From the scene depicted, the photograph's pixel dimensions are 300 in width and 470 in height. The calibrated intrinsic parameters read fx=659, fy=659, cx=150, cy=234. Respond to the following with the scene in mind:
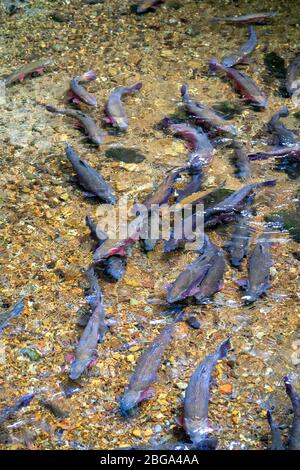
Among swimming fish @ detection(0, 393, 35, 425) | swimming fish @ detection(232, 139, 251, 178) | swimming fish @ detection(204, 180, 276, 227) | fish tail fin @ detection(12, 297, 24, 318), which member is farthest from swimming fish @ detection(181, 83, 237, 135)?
swimming fish @ detection(0, 393, 35, 425)

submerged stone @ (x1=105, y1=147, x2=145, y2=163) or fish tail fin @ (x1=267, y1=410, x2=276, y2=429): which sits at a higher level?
submerged stone @ (x1=105, y1=147, x2=145, y2=163)

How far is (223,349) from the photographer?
480cm

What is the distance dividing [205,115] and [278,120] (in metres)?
0.78

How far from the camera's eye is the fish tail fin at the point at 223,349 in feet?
15.6

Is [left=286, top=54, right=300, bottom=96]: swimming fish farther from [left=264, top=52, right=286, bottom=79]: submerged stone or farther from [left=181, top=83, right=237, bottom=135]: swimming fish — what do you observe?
[left=181, top=83, right=237, bottom=135]: swimming fish

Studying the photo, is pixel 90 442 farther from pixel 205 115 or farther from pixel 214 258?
pixel 205 115

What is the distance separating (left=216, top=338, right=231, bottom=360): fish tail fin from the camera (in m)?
4.75

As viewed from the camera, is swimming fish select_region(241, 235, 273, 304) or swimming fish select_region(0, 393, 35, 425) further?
swimming fish select_region(241, 235, 273, 304)

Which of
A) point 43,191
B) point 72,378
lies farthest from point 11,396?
point 43,191

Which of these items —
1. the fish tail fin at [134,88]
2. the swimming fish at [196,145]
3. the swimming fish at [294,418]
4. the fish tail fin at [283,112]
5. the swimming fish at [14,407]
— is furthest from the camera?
the fish tail fin at [134,88]

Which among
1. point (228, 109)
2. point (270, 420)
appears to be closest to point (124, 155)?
point (228, 109)

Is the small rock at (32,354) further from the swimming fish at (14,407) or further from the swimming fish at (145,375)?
the swimming fish at (145,375)

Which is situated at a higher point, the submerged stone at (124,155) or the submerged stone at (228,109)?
the submerged stone at (228,109)

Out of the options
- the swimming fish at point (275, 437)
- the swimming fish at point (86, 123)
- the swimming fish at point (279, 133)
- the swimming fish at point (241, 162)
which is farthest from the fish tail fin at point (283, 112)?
the swimming fish at point (275, 437)
